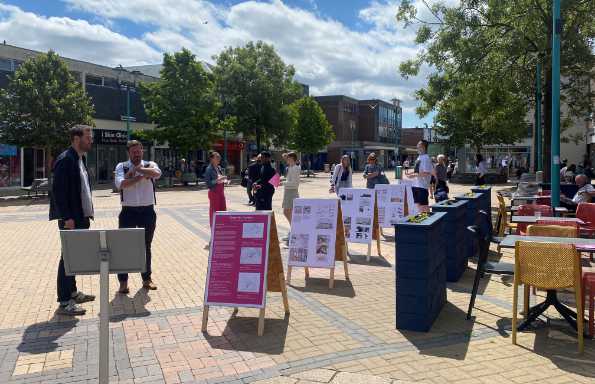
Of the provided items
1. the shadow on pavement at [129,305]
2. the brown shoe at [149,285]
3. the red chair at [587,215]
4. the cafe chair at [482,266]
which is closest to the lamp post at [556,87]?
the red chair at [587,215]

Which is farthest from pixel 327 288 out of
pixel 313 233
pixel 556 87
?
pixel 556 87

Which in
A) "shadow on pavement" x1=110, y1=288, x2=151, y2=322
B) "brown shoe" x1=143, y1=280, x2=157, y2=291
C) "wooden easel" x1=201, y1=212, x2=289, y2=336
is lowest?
"shadow on pavement" x1=110, y1=288, x2=151, y2=322

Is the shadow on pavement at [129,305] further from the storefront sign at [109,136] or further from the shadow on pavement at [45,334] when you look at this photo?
the storefront sign at [109,136]

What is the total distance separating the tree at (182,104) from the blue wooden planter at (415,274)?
28.4 metres

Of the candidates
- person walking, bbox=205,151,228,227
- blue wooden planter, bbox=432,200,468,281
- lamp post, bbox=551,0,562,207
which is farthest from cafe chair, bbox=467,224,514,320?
lamp post, bbox=551,0,562,207

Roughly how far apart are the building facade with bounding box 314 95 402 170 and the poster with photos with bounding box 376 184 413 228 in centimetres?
6218

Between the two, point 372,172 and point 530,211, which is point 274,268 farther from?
point 372,172

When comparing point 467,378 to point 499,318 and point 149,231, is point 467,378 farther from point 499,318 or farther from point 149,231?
point 149,231

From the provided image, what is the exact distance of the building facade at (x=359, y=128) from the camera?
77.9 metres

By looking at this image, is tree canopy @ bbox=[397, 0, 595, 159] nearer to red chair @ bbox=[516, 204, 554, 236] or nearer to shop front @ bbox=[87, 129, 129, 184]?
red chair @ bbox=[516, 204, 554, 236]

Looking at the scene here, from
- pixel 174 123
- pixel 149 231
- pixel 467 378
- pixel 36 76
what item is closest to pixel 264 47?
pixel 174 123

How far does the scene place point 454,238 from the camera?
693 centimetres

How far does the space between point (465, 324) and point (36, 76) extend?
23.9 meters

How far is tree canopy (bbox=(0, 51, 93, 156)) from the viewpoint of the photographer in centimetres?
2294
